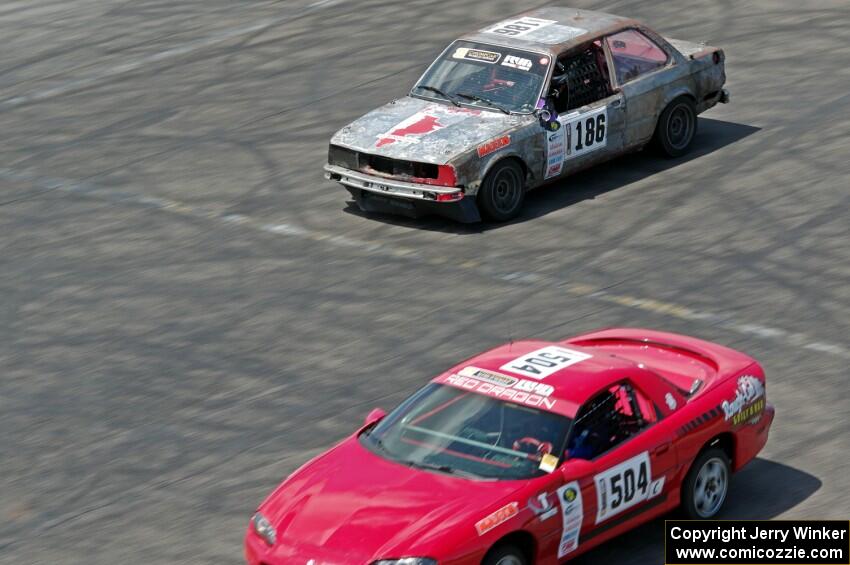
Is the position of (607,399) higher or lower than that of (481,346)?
higher

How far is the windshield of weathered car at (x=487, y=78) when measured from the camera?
46.9 ft

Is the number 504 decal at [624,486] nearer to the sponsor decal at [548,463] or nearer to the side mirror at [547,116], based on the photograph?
the sponsor decal at [548,463]

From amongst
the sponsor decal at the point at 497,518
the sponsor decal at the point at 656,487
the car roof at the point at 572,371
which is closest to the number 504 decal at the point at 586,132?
the car roof at the point at 572,371

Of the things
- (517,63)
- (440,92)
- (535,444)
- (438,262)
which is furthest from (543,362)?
(440,92)

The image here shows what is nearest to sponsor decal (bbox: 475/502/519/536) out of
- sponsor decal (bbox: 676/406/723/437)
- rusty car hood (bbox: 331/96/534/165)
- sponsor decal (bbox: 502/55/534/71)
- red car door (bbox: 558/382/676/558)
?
red car door (bbox: 558/382/676/558)

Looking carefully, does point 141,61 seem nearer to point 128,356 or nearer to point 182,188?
point 182,188

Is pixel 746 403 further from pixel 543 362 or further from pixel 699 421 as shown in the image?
pixel 543 362

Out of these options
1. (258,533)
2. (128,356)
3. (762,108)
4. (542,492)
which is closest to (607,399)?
(542,492)

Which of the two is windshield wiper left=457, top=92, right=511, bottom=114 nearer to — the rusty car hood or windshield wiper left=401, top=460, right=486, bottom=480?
the rusty car hood

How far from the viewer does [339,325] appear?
39.2 ft

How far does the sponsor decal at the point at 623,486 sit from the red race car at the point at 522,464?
10 millimetres

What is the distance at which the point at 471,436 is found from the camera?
8.10m

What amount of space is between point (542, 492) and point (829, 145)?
8777 millimetres

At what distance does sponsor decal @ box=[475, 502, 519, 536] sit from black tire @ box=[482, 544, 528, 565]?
0.14 meters
